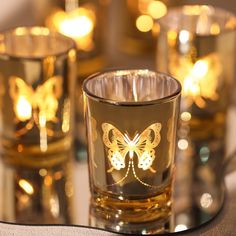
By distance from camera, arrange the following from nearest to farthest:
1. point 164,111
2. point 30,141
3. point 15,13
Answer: point 164,111 → point 30,141 → point 15,13


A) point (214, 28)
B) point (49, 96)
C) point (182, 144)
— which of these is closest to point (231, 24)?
point (214, 28)

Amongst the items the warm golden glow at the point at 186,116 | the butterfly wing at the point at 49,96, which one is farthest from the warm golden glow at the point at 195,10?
the butterfly wing at the point at 49,96

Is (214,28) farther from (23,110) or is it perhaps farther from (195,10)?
(23,110)

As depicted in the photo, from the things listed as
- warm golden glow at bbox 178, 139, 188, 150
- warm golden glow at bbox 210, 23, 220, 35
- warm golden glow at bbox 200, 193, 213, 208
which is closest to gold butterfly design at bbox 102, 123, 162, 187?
warm golden glow at bbox 200, 193, 213, 208

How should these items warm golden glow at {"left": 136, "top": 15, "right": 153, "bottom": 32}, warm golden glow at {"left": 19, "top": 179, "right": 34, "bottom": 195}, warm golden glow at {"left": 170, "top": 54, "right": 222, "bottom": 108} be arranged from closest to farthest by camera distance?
1. warm golden glow at {"left": 19, "top": 179, "right": 34, "bottom": 195}
2. warm golden glow at {"left": 170, "top": 54, "right": 222, "bottom": 108}
3. warm golden glow at {"left": 136, "top": 15, "right": 153, "bottom": 32}

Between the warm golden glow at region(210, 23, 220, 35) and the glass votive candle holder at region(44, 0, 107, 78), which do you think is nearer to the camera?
the warm golden glow at region(210, 23, 220, 35)

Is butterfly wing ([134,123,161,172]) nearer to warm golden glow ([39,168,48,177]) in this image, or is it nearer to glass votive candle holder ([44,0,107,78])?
warm golden glow ([39,168,48,177])

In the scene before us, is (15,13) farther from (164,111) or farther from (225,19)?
(164,111)

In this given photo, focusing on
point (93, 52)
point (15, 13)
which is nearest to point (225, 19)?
point (93, 52)
